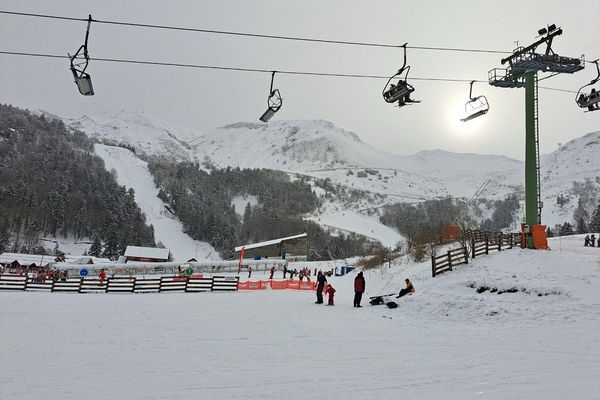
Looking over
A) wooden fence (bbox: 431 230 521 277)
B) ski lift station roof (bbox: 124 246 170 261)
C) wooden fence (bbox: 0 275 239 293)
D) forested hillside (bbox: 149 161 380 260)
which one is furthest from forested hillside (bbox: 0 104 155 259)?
wooden fence (bbox: 431 230 521 277)

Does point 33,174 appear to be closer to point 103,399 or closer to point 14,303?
point 14,303

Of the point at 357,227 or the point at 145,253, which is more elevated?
the point at 357,227

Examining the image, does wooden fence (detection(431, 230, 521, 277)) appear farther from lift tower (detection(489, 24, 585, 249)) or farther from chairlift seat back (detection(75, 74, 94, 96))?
chairlift seat back (detection(75, 74, 94, 96))

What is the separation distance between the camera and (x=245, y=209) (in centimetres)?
15525

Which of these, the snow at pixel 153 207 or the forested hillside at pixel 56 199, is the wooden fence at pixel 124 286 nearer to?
the forested hillside at pixel 56 199

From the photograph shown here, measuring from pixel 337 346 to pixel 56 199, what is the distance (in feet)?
372

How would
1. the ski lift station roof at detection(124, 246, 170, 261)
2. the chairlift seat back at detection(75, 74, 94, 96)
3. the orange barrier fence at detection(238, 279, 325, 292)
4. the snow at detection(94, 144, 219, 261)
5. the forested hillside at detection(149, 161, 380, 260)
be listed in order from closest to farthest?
the chairlift seat back at detection(75, 74, 94, 96)
the orange barrier fence at detection(238, 279, 325, 292)
the ski lift station roof at detection(124, 246, 170, 261)
the forested hillside at detection(149, 161, 380, 260)
the snow at detection(94, 144, 219, 261)

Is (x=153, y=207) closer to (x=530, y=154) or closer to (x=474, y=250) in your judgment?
(x=474, y=250)

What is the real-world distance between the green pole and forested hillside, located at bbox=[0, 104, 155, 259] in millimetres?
83672

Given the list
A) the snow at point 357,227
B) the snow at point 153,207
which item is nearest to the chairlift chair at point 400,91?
the snow at point 153,207

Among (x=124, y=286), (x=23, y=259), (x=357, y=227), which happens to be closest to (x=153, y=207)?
(x=357, y=227)

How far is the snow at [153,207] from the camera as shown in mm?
110188

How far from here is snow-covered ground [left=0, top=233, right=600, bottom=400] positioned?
A: 253 inches

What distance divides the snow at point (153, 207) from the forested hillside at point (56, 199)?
1025 centimetres
